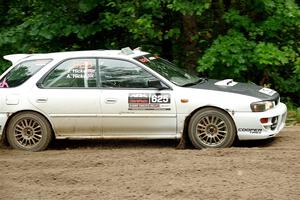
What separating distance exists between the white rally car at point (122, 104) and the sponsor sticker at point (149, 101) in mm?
14

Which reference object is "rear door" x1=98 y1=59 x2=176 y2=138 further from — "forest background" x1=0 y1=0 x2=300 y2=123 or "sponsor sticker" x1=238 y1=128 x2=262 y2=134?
"forest background" x1=0 y1=0 x2=300 y2=123

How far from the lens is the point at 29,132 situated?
9156 millimetres

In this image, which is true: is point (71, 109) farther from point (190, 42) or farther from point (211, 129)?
point (190, 42)

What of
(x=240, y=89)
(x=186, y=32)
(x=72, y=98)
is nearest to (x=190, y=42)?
(x=186, y=32)

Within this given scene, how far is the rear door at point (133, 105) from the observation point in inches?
345

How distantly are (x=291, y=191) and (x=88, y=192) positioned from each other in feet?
6.85

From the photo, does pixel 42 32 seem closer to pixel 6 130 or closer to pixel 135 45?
pixel 135 45

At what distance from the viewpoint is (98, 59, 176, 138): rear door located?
28.7 feet

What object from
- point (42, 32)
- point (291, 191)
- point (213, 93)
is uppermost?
point (42, 32)

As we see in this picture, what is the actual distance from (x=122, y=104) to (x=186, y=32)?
16.5 ft

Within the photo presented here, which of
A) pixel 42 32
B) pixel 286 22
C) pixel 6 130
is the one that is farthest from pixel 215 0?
pixel 6 130

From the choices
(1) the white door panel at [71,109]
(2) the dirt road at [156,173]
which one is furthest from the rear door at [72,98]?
(2) the dirt road at [156,173]

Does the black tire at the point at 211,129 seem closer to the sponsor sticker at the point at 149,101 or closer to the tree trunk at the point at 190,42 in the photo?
the sponsor sticker at the point at 149,101

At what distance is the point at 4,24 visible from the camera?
14.6 metres
